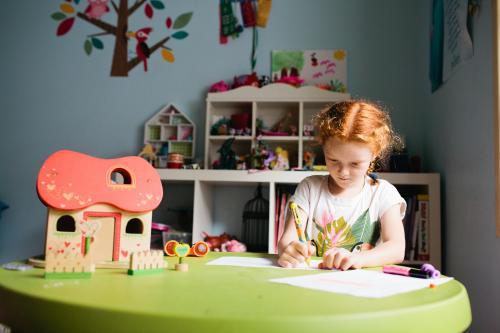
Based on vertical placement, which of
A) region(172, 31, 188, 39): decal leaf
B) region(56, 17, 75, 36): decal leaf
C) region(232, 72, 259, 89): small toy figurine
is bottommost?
region(232, 72, 259, 89): small toy figurine

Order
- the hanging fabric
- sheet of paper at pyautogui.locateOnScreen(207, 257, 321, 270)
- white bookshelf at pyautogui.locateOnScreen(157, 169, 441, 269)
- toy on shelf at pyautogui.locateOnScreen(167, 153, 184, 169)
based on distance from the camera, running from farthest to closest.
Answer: the hanging fabric
toy on shelf at pyautogui.locateOnScreen(167, 153, 184, 169)
white bookshelf at pyautogui.locateOnScreen(157, 169, 441, 269)
sheet of paper at pyautogui.locateOnScreen(207, 257, 321, 270)

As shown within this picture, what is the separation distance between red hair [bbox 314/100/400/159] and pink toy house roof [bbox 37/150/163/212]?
1.55 feet

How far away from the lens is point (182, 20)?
228cm

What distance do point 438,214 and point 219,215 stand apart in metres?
1.04

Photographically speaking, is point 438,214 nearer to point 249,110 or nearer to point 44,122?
point 249,110

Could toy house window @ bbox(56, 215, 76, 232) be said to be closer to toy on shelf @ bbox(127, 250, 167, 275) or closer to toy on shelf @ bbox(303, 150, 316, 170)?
toy on shelf @ bbox(127, 250, 167, 275)

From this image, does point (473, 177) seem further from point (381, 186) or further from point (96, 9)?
point (96, 9)

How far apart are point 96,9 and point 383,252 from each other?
7.00 feet

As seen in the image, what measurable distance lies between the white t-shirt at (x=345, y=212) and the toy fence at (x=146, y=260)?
0.56 metres

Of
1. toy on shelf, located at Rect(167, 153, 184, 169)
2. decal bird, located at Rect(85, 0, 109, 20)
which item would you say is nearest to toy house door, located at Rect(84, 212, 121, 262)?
toy on shelf, located at Rect(167, 153, 184, 169)

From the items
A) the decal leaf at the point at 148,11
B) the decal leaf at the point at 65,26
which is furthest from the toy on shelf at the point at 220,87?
the decal leaf at the point at 65,26

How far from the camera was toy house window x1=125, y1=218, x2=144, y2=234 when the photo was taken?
0.85 meters

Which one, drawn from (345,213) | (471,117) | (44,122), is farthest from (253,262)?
(44,122)

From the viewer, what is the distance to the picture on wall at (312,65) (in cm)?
213
